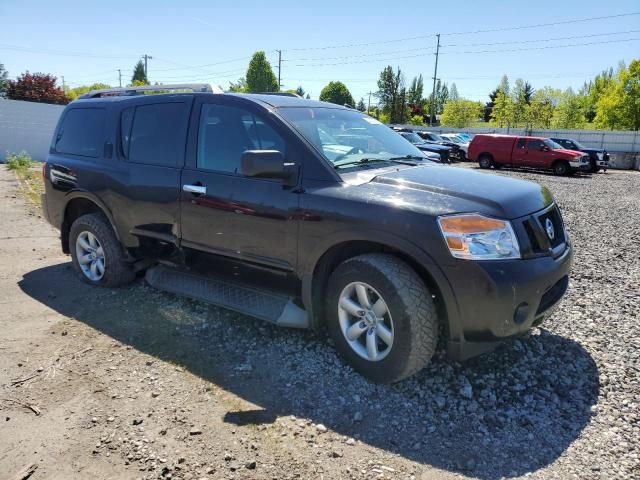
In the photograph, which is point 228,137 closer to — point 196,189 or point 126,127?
point 196,189

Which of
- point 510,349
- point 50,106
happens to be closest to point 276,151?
point 510,349

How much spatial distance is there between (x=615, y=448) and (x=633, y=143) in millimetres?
38413

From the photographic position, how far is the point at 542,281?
2.96 m

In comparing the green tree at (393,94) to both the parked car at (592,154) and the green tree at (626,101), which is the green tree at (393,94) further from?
the parked car at (592,154)

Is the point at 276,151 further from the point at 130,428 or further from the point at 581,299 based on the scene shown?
the point at 581,299

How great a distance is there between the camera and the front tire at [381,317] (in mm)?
2984

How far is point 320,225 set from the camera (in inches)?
130

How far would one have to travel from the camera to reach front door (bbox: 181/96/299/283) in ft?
11.6

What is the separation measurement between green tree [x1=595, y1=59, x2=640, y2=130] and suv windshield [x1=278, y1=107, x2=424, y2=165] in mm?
49234

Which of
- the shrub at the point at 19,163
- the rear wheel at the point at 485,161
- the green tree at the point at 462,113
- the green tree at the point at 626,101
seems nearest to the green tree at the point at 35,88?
the shrub at the point at 19,163

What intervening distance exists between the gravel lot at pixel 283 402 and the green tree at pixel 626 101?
4850 cm

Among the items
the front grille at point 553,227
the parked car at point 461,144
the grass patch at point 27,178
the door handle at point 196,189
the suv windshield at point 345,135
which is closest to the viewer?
the front grille at point 553,227

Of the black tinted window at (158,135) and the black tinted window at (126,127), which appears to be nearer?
the black tinted window at (158,135)

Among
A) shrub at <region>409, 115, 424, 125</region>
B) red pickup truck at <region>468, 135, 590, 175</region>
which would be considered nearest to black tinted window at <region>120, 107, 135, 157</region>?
red pickup truck at <region>468, 135, 590, 175</region>
